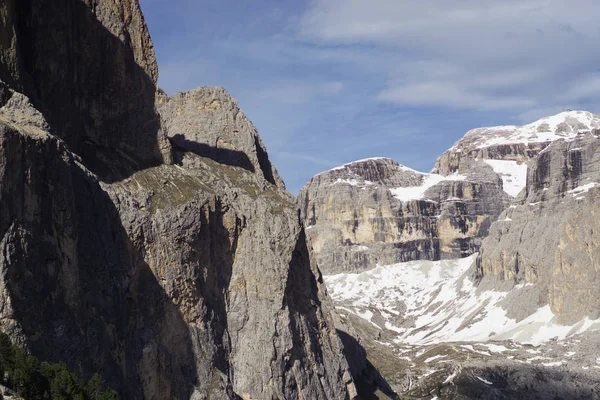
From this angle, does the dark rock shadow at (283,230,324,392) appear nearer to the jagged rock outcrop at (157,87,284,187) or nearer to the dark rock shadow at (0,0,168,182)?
the jagged rock outcrop at (157,87,284,187)

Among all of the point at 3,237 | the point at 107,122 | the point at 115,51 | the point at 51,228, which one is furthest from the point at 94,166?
the point at 3,237

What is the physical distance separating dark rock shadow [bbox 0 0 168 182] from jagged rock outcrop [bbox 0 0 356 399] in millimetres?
156

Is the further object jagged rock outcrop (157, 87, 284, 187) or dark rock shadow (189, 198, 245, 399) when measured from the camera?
jagged rock outcrop (157, 87, 284, 187)

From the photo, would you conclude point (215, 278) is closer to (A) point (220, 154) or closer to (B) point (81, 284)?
(A) point (220, 154)

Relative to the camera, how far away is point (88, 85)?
10438 cm

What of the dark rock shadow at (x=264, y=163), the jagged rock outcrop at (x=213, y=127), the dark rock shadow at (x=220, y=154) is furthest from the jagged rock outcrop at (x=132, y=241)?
A: the dark rock shadow at (x=264, y=163)

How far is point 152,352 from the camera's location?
92.3 meters

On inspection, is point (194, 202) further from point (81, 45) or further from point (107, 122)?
point (81, 45)

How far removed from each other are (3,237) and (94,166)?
29.8m

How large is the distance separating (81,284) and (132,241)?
15364mm

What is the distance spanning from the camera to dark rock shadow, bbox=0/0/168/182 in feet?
307

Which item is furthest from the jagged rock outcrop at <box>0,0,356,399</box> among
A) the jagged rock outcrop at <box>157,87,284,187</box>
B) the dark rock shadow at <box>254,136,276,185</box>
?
the dark rock shadow at <box>254,136,276,185</box>

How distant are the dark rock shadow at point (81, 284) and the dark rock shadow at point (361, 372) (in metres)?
52.1

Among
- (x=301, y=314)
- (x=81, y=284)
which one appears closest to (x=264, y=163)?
(x=301, y=314)
